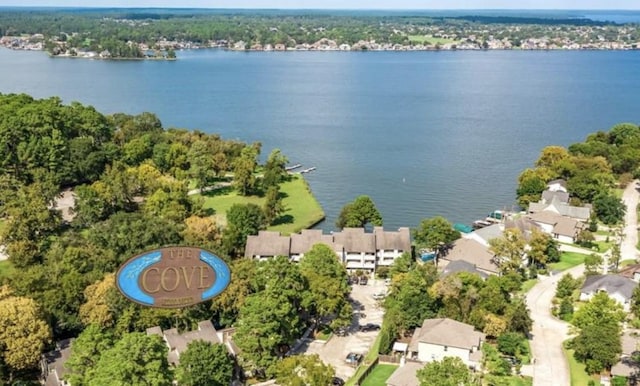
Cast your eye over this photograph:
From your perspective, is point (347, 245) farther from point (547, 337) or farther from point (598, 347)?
point (598, 347)

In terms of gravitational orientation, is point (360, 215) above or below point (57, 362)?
above

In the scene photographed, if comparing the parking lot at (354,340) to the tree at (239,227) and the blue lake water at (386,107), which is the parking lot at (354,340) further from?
the blue lake water at (386,107)

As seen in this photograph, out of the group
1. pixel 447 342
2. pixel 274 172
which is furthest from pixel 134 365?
pixel 274 172

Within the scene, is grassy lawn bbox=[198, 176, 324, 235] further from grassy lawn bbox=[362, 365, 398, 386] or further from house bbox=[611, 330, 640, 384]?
house bbox=[611, 330, 640, 384]

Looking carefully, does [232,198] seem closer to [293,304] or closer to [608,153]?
[293,304]

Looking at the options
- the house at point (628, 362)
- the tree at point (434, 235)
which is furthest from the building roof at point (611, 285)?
the tree at point (434, 235)
